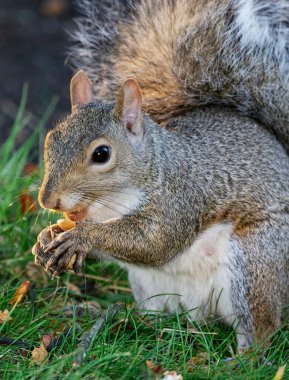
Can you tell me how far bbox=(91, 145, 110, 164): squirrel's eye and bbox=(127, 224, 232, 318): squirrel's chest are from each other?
1.10ft

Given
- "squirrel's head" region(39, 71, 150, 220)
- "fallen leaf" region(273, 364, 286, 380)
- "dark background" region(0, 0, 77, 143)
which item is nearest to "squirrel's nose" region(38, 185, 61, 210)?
"squirrel's head" region(39, 71, 150, 220)

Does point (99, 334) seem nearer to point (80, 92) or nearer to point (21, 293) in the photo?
point (21, 293)

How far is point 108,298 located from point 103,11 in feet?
2.82

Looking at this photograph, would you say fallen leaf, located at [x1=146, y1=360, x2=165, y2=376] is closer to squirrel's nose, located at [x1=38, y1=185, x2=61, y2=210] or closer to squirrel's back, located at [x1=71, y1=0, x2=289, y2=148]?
squirrel's nose, located at [x1=38, y1=185, x2=61, y2=210]

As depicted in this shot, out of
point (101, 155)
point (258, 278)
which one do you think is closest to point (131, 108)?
point (101, 155)

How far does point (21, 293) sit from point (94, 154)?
551 mm

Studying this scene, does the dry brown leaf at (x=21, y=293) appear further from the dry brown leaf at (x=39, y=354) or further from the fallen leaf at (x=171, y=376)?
the fallen leaf at (x=171, y=376)

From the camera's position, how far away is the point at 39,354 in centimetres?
187

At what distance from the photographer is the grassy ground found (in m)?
1.79

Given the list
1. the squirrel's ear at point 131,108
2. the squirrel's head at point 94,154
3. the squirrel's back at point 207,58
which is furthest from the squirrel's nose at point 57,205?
the squirrel's back at point 207,58

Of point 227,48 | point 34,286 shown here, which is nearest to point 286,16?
point 227,48

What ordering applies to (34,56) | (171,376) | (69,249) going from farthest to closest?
(34,56), (69,249), (171,376)

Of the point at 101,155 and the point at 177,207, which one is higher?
the point at 101,155

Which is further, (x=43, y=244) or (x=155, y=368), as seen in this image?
(x=43, y=244)
